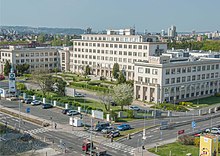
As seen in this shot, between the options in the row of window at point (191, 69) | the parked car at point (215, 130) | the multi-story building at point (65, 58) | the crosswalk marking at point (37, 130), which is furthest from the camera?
the multi-story building at point (65, 58)

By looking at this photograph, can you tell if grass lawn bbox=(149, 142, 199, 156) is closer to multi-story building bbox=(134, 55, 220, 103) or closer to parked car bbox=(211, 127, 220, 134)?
parked car bbox=(211, 127, 220, 134)

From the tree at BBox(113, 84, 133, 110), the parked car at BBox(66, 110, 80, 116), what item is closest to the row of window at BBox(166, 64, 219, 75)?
the tree at BBox(113, 84, 133, 110)

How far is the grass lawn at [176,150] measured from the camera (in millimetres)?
39062

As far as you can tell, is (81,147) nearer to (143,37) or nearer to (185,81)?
(185,81)

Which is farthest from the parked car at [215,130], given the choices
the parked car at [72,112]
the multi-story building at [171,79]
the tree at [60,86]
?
the tree at [60,86]

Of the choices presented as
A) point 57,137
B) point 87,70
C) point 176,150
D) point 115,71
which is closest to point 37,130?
point 57,137

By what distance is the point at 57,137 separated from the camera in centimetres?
4488

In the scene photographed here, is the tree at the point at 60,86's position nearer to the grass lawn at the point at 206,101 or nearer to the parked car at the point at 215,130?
the grass lawn at the point at 206,101

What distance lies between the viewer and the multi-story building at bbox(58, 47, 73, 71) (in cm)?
11838

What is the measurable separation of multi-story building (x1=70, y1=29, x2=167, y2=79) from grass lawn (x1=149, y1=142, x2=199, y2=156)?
4986 cm

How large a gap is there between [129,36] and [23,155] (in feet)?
216

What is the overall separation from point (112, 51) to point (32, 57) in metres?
28.9

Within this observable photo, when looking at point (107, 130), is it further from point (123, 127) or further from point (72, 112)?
point (72, 112)

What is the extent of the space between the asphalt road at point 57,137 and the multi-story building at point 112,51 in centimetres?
4668
